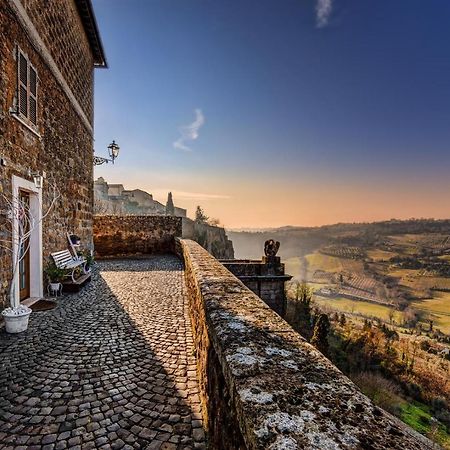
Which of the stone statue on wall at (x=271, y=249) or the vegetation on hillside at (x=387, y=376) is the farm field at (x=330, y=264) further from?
the stone statue on wall at (x=271, y=249)

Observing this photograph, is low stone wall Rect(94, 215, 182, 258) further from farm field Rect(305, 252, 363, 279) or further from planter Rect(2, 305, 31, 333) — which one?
farm field Rect(305, 252, 363, 279)

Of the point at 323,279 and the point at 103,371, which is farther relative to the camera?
the point at 323,279

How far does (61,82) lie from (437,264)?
482ft

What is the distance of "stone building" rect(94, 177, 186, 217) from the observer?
53.2 meters

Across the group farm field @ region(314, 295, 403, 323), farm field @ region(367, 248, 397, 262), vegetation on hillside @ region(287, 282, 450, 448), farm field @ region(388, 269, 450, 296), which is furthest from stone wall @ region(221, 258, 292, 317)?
farm field @ region(367, 248, 397, 262)

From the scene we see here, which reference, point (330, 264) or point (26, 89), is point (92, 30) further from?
point (330, 264)

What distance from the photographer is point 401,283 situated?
378 ft

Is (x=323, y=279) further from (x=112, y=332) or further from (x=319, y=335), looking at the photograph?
(x=112, y=332)

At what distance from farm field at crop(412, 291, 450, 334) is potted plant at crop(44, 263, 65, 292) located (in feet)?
311

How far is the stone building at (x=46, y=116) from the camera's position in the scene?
476 centimetres

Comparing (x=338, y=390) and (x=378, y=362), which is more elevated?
(x=338, y=390)

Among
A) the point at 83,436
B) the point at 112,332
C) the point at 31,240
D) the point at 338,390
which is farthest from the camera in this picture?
the point at 31,240

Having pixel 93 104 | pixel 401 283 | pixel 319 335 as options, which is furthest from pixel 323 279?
pixel 93 104

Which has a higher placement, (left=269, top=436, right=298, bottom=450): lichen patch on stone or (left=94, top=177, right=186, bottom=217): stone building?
(left=94, top=177, right=186, bottom=217): stone building
